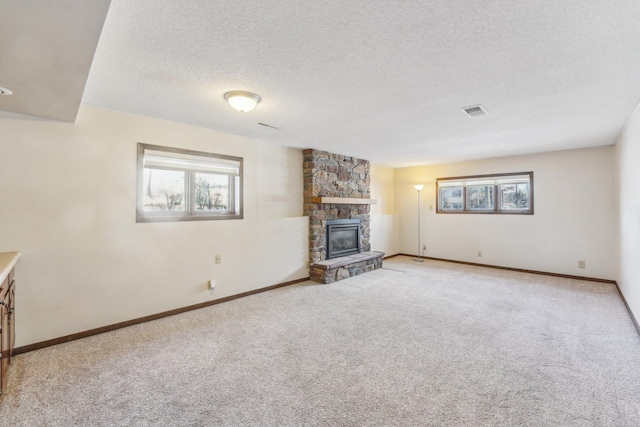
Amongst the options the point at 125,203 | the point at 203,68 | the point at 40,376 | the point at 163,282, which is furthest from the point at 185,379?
the point at 203,68

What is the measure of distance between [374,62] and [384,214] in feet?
17.9

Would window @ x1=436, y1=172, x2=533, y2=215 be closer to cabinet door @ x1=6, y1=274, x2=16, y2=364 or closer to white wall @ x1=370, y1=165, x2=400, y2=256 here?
white wall @ x1=370, y1=165, x2=400, y2=256

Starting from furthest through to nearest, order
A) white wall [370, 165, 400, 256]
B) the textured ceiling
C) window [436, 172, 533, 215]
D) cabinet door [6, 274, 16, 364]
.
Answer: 1. white wall [370, 165, 400, 256]
2. window [436, 172, 533, 215]
3. cabinet door [6, 274, 16, 364]
4. the textured ceiling

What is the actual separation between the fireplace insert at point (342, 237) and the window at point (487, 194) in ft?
7.61

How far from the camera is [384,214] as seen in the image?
23.8ft

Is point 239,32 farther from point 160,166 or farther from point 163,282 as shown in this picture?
point 163,282

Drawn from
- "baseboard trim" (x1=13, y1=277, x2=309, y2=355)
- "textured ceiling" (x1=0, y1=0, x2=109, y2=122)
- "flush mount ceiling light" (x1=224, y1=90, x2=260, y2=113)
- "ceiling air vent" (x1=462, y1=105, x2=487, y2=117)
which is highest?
"ceiling air vent" (x1=462, y1=105, x2=487, y2=117)

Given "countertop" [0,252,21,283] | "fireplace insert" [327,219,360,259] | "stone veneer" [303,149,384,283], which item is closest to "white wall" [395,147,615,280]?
"stone veneer" [303,149,384,283]

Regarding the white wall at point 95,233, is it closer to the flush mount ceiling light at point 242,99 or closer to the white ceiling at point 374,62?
the white ceiling at point 374,62

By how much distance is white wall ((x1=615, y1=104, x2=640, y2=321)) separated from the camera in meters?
3.02

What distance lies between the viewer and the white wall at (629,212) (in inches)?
119

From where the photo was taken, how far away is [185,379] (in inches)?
83.6

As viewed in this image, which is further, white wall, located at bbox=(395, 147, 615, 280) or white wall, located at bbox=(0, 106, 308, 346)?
white wall, located at bbox=(395, 147, 615, 280)

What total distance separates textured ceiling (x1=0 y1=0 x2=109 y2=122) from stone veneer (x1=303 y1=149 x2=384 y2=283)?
328cm
